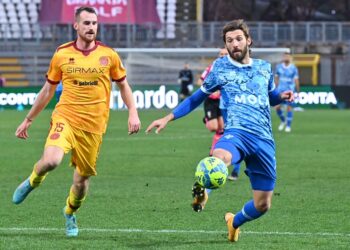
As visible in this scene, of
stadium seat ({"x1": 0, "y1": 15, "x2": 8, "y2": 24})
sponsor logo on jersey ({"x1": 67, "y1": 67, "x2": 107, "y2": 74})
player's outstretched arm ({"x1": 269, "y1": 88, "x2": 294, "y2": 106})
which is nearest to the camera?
player's outstretched arm ({"x1": 269, "y1": 88, "x2": 294, "y2": 106})

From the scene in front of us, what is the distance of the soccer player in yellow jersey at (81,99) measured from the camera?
1009 centimetres

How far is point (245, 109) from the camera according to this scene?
31.2 feet

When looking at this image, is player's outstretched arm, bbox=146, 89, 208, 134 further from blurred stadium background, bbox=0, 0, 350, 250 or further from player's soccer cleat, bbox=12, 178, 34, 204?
player's soccer cleat, bbox=12, 178, 34, 204

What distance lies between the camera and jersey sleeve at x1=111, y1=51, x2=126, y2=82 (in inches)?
407

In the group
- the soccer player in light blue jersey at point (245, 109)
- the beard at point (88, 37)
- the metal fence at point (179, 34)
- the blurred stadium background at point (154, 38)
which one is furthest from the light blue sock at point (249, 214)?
the metal fence at point (179, 34)

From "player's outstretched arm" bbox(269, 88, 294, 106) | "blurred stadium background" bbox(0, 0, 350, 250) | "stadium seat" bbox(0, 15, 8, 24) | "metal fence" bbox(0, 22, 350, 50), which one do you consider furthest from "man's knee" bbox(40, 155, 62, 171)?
"stadium seat" bbox(0, 15, 8, 24)

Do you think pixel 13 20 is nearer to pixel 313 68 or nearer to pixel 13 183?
pixel 313 68

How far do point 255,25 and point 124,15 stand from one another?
6.00 m

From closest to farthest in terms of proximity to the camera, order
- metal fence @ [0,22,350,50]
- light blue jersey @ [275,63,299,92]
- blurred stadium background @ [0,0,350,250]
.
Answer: blurred stadium background @ [0,0,350,250] < light blue jersey @ [275,63,299,92] < metal fence @ [0,22,350,50]

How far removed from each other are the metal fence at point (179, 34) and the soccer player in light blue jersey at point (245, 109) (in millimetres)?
37141

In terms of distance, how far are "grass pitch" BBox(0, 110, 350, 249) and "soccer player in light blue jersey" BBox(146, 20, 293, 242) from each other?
0.60 meters

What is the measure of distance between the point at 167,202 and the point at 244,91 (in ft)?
13.2

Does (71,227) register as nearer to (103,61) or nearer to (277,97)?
(103,61)

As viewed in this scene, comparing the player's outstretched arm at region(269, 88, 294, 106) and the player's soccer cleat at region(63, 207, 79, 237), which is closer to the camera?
the player's outstretched arm at region(269, 88, 294, 106)
